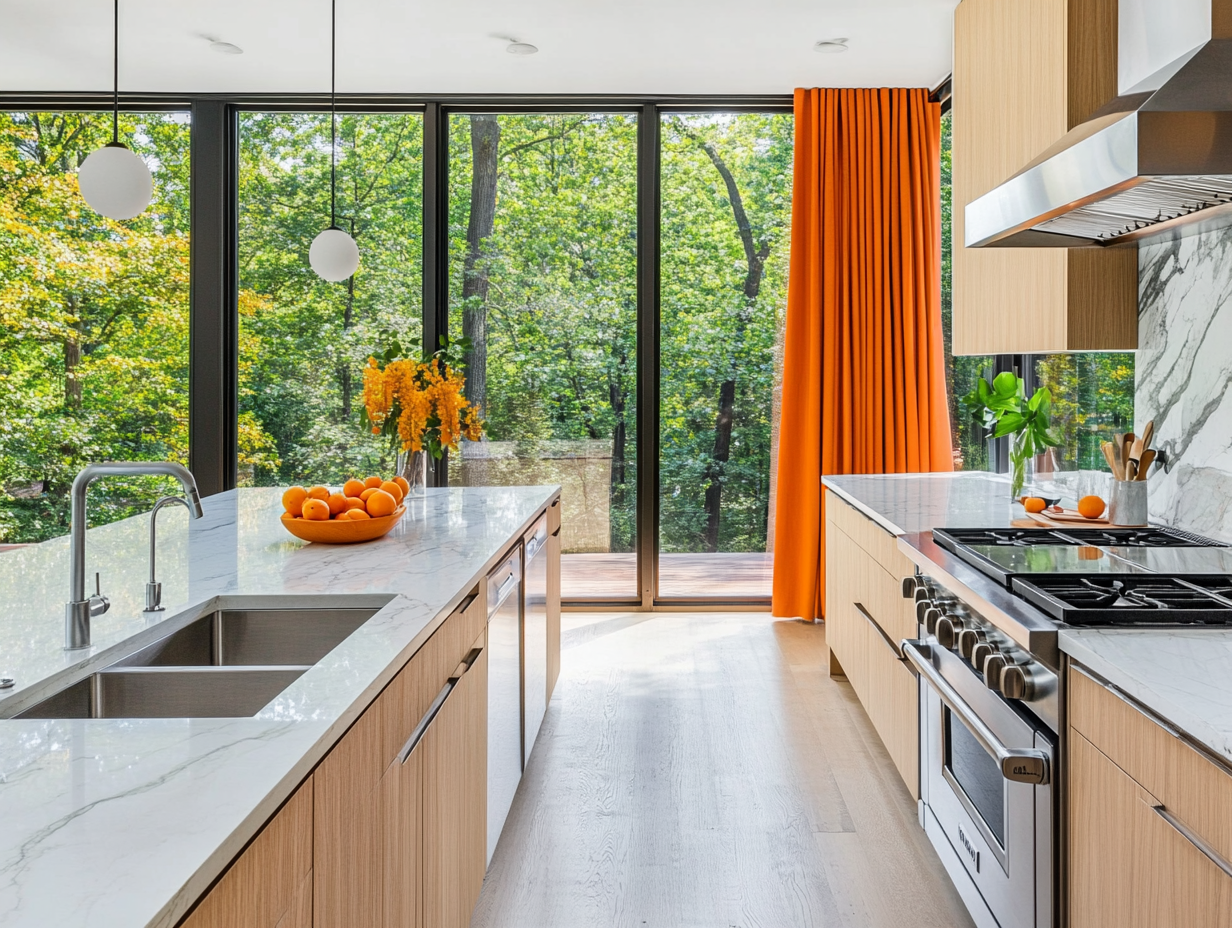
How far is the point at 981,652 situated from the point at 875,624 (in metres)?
1.25

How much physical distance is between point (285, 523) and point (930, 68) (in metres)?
3.59

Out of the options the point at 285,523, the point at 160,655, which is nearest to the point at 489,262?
the point at 285,523

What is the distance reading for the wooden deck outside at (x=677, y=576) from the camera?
4.89 metres

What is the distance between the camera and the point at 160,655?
1506 mm

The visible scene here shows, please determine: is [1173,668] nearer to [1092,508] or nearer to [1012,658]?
[1012,658]

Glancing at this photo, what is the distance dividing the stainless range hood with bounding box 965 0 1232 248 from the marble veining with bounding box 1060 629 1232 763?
78cm

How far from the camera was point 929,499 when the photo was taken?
3102 millimetres

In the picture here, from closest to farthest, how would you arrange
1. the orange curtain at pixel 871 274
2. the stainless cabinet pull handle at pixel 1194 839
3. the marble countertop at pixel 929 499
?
the stainless cabinet pull handle at pixel 1194 839 < the marble countertop at pixel 929 499 < the orange curtain at pixel 871 274

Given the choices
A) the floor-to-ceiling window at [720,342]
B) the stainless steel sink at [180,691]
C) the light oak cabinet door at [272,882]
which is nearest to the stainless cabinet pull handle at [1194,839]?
the light oak cabinet door at [272,882]

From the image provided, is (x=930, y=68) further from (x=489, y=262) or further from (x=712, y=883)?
(x=712, y=883)

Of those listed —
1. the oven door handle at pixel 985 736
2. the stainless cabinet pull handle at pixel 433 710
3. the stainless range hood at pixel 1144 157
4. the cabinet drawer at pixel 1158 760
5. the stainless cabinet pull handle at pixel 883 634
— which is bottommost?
the stainless cabinet pull handle at pixel 883 634

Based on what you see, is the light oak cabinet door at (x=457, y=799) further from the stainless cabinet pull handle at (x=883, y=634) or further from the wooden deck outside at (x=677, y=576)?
the wooden deck outside at (x=677, y=576)

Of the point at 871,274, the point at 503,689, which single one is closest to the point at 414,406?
the point at 503,689

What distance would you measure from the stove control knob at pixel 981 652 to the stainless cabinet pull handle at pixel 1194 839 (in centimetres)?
46
